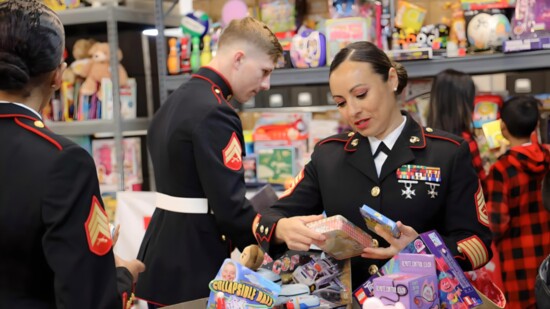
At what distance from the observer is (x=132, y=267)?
2064 mm

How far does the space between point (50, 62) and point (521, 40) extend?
2952 mm

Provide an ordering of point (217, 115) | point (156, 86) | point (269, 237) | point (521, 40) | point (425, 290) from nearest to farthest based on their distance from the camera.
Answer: point (425, 290) → point (269, 237) → point (217, 115) → point (521, 40) → point (156, 86)

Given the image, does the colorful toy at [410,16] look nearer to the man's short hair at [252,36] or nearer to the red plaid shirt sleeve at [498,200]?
the red plaid shirt sleeve at [498,200]

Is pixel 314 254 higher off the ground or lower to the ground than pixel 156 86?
lower

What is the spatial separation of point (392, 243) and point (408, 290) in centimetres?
24

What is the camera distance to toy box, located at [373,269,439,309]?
1.80 meters

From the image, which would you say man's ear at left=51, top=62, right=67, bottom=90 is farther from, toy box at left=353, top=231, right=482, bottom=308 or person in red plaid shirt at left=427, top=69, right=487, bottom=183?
person in red plaid shirt at left=427, top=69, right=487, bottom=183

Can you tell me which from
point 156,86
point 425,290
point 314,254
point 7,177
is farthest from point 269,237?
point 156,86

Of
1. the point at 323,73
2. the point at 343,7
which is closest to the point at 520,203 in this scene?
the point at 323,73

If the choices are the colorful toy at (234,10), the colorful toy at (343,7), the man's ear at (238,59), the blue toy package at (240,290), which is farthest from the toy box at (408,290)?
the colorful toy at (234,10)

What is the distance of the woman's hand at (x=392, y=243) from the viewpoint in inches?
78.4

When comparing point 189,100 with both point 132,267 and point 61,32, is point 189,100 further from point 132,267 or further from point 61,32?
point 61,32

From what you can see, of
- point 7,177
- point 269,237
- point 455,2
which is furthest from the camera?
point 455,2

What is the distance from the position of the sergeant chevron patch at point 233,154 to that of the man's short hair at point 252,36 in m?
0.42
